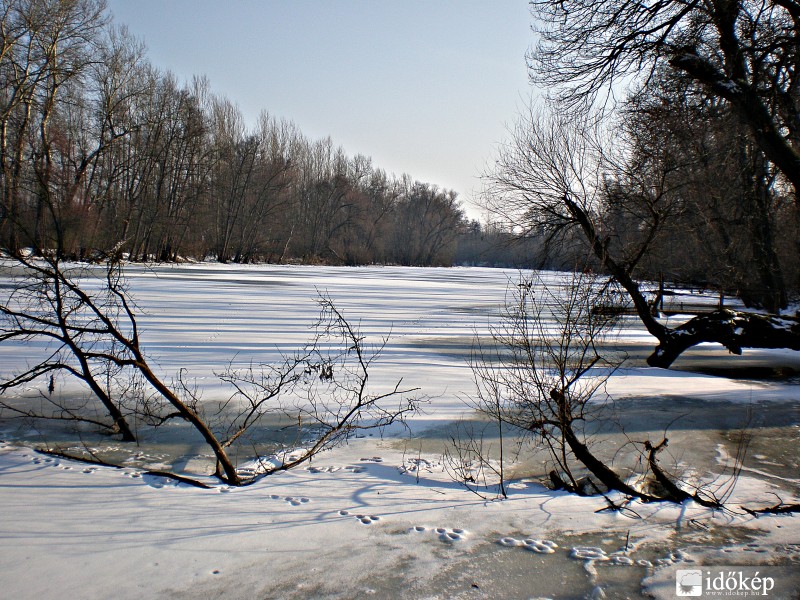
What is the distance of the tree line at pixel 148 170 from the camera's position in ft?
77.5

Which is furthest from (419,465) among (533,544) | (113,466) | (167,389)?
(113,466)

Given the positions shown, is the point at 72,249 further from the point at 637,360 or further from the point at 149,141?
the point at 637,360

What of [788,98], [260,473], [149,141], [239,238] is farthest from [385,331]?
[239,238]

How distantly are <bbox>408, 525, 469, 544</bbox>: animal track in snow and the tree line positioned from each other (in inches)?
136

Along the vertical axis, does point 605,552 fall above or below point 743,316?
below

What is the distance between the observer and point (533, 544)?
329 cm

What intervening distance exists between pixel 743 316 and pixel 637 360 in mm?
2075

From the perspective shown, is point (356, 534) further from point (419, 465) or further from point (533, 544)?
point (419, 465)

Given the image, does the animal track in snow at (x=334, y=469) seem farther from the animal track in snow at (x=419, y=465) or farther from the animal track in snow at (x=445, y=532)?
the animal track in snow at (x=445, y=532)

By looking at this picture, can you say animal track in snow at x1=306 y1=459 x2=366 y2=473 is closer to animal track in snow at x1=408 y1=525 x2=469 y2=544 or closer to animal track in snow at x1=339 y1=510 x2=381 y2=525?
animal track in snow at x1=339 y1=510 x2=381 y2=525

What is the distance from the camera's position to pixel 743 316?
984 centimetres

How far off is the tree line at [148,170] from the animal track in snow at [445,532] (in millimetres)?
3462

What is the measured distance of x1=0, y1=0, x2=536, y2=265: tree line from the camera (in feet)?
77.5

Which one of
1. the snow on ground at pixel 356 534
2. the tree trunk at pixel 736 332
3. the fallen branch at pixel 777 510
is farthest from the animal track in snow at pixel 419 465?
the tree trunk at pixel 736 332
